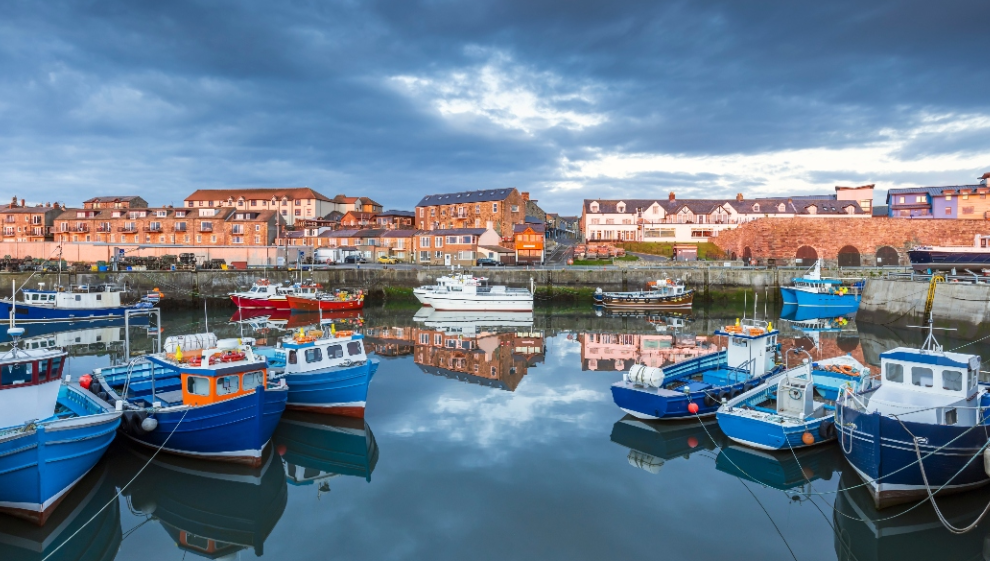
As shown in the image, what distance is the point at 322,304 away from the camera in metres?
44.7

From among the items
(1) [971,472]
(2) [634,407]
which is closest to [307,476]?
(2) [634,407]

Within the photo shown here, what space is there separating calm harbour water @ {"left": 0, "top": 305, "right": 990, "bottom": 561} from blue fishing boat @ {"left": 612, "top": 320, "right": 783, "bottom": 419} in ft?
2.14

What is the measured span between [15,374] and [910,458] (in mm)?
17175

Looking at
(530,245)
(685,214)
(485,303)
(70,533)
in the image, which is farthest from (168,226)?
(70,533)

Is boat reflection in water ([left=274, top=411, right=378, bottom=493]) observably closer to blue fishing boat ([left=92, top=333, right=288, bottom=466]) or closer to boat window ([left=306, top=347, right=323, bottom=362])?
blue fishing boat ([left=92, top=333, right=288, bottom=466])

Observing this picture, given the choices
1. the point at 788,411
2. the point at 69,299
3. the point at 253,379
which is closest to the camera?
the point at 253,379

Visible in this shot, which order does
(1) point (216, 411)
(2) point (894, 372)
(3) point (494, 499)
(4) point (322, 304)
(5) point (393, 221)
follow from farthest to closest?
(5) point (393, 221) → (4) point (322, 304) → (1) point (216, 411) → (2) point (894, 372) → (3) point (494, 499)

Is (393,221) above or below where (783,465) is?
above

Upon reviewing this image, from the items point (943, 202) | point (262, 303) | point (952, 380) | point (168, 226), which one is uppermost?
point (943, 202)

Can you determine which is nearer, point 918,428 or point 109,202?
point 918,428

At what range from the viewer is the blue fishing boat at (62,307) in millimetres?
37406

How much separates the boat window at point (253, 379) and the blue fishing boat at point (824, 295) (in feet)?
141

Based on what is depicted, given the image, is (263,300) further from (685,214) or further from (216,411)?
(685,214)

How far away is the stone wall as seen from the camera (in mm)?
62344
